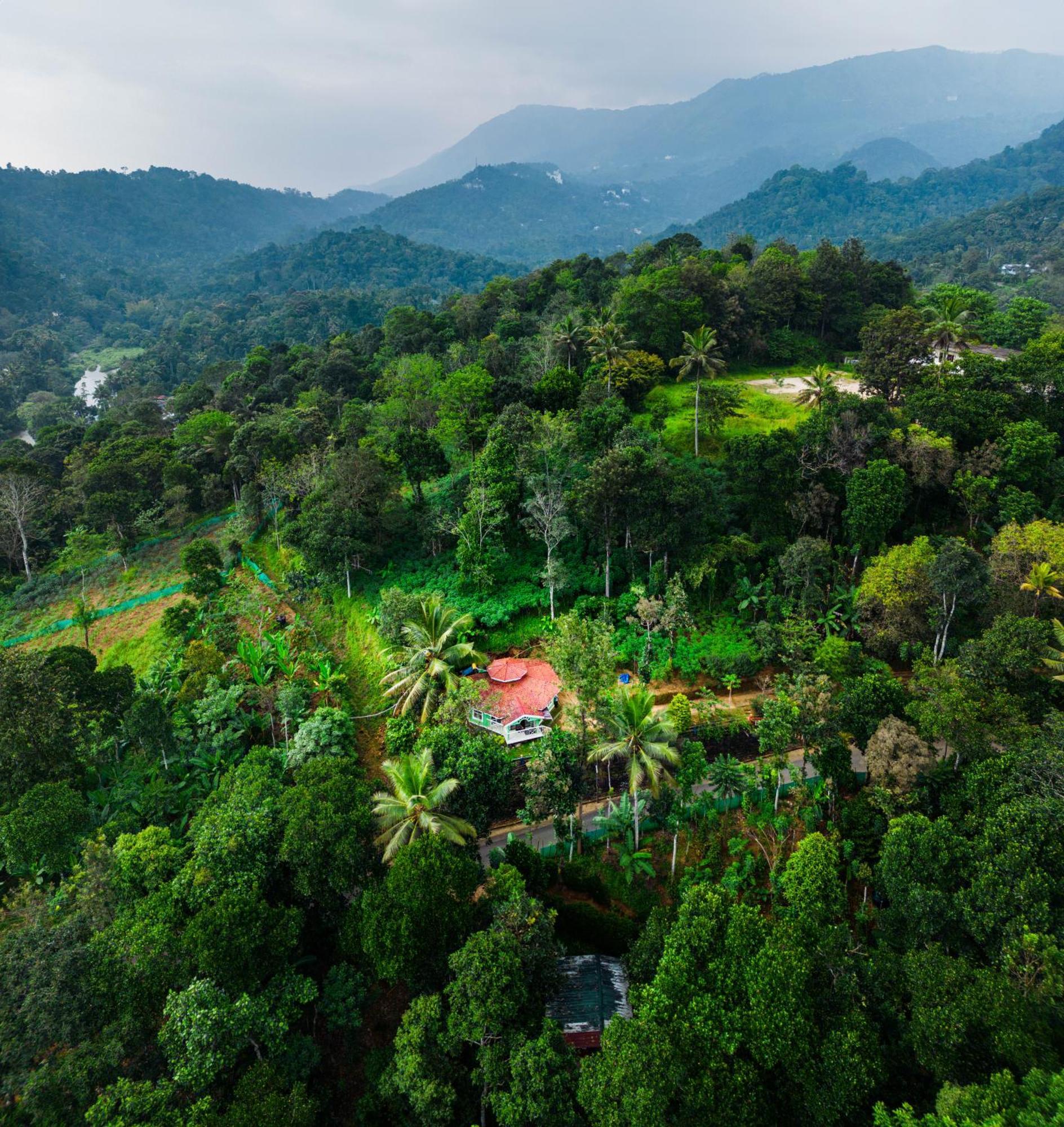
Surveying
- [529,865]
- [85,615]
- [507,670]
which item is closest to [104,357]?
[85,615]

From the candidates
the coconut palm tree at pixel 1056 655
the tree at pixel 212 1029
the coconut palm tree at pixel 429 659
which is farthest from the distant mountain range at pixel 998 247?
the tree at pixel 212 1029

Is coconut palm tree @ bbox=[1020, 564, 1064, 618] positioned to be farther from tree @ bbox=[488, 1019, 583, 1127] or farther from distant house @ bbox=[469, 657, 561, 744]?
tree @ bbox=[488, 1019, 583, 1127]

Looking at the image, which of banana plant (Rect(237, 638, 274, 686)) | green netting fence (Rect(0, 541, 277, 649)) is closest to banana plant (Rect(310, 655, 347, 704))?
banana plant (Rect(237, 638, 274, 686))

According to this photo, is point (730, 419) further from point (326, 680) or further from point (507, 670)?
point (326, 680)

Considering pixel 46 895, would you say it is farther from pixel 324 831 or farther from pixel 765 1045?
pixel 765 1045

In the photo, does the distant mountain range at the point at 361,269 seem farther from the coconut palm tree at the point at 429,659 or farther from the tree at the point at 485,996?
the tree at the point at 485,996

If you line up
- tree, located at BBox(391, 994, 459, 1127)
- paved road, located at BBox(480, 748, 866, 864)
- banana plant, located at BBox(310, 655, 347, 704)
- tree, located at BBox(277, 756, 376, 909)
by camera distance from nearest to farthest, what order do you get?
tree, located at BBox(391, 994, 459, 1127) < tree, located at BBox(277, 756, 376, 909) < paved road, located at BBox(480, 748, 866, 864) < banana plant, located at BBox(310, 655, 347, 704)
